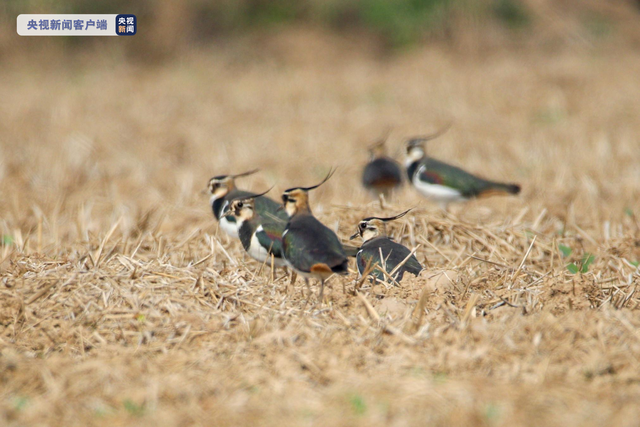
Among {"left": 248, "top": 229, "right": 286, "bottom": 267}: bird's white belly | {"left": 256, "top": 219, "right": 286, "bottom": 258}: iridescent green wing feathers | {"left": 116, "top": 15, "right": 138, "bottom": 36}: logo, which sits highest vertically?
{"left": 116, "top": 15, "right": 138, "bottom": 36}: logo

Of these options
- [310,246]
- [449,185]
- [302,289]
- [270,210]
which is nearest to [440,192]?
[449,185]

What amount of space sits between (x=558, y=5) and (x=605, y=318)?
17524 millimetres

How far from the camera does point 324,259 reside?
14.0 feet

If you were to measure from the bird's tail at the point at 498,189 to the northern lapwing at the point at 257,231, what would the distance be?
2576mm

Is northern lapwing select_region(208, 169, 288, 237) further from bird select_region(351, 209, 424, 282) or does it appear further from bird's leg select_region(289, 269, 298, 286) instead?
bird select_region(351, 209, 424, 282)

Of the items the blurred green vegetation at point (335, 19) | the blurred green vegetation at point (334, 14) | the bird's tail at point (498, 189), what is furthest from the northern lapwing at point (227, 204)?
the blurred green vegetation at point (334, 14)

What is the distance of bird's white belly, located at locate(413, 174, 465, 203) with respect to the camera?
24.0 ft

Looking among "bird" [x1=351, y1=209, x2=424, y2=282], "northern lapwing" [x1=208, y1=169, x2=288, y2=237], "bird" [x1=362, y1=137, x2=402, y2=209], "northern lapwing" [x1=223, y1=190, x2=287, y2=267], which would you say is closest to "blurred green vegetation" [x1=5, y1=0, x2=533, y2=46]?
"bird" [x1=362, y1=137, x2=402, y2=209]

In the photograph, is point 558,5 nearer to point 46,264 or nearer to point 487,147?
point 487,147

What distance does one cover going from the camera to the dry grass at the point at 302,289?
3.31 meters

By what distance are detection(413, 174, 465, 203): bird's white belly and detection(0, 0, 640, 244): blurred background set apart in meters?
0.29

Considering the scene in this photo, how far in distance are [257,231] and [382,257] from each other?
38.3 inches

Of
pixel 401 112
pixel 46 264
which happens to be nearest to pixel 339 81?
pixel 401 112

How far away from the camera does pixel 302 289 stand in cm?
473
